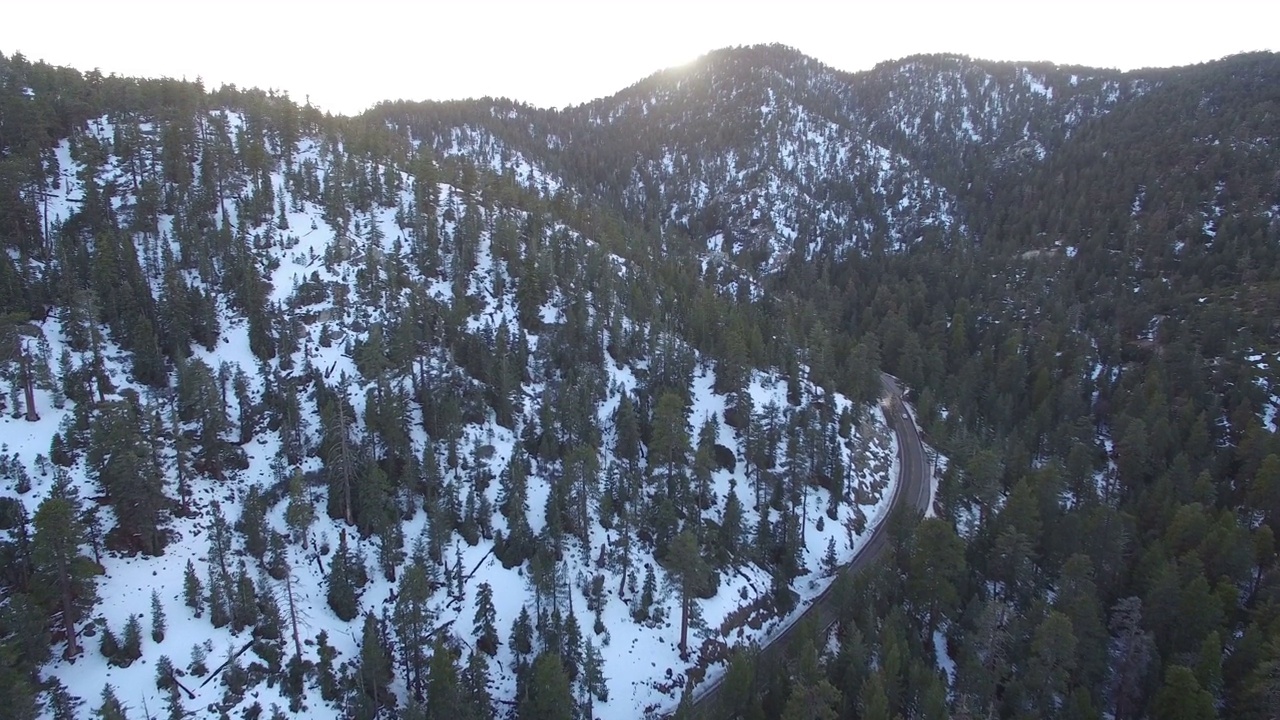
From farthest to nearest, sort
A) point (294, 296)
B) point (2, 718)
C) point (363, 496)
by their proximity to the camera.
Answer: point (294, 296) < point (363, 496) < point (2, 718)

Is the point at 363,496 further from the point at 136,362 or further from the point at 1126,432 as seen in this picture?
the point at 1126,432

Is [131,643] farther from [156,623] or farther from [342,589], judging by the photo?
[342,589]

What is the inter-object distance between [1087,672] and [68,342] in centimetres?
10226

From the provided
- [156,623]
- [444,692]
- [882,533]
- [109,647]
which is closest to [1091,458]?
[882,533]

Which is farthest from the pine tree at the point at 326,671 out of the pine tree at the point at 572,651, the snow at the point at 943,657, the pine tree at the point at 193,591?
the snow at the point at 943,657

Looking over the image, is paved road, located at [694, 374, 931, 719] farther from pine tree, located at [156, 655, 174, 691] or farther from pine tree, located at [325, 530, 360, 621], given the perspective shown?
pine tree, located at [156, 655, 174, 691]

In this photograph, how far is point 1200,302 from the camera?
124m


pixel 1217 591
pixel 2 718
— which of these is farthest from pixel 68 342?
pixel 1217 591

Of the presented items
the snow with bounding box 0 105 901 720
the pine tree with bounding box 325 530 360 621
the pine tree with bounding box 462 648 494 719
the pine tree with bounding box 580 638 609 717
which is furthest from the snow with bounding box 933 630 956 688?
the pine tree with bounding box 325 530 360 621

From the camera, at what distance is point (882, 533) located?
77.6m

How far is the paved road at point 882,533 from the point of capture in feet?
178

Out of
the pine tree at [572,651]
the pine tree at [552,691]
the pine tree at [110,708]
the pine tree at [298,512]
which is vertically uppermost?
the pine tree at [298,512]

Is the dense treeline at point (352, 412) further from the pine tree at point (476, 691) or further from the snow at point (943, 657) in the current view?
the snow at point (943, 657)

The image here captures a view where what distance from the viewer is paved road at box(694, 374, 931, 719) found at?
54.3 metres
